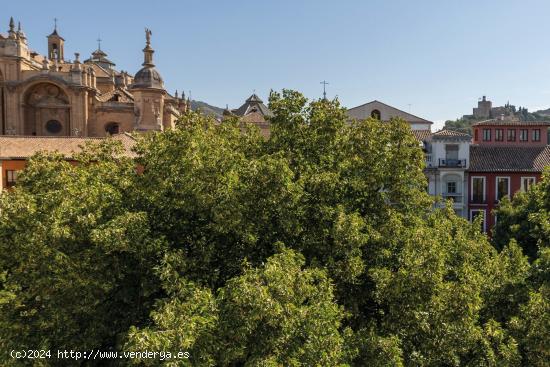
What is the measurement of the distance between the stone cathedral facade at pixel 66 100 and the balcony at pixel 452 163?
2894 cm

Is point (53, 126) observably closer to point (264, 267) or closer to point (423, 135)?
point (423, 135)

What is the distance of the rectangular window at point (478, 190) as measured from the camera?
1658 inches

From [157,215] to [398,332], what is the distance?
764cm

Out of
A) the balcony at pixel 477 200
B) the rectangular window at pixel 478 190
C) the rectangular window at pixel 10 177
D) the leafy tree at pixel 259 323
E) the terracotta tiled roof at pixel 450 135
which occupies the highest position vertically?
the terracotta tiled roof at pixel 450 135

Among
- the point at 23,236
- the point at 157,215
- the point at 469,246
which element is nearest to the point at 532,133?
the point at 469,246

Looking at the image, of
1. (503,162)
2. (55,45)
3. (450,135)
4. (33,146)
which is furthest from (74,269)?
(55,45)

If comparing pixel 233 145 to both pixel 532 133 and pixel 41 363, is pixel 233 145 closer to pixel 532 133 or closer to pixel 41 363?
pixel 41 363

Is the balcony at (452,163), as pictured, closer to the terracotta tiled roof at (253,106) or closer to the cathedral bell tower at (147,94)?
the cathedral bell tower at (147,94)

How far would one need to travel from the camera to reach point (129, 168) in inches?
661

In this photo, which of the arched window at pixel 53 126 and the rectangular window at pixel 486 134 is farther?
the arched window at pixel 53 126

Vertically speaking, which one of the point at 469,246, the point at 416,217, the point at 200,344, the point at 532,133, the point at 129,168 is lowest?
the point at 200,344

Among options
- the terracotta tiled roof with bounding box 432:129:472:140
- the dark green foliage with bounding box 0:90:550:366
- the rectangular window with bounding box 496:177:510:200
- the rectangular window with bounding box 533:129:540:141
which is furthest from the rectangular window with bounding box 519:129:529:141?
→ the dark green foliage with bounding box 0:90:550:366

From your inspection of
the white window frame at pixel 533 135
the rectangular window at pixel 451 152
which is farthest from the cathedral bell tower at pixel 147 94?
the white window frame at pixel 533 135

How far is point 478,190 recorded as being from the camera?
4219 cm
